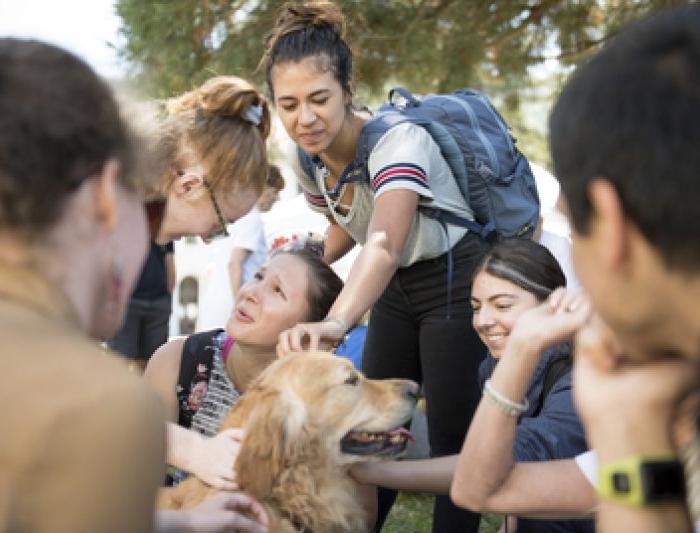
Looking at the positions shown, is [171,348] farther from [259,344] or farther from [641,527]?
[641,527]

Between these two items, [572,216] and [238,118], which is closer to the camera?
[572,216]

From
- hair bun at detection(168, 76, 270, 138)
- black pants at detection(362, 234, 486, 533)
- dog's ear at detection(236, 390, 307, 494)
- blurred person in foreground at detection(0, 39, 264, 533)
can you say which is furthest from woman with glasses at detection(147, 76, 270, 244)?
blurred person in foreground at detection(0, 39, 264, 533)

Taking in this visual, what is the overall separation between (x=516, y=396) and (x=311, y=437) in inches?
38.2

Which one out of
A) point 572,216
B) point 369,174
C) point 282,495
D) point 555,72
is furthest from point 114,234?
point 555,72

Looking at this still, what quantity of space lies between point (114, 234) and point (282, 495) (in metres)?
1.75

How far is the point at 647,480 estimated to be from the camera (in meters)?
1.42

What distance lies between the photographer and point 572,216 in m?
1.41

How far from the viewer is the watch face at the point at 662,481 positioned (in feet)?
4.58

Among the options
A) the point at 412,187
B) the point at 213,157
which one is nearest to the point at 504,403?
the point at 412,187

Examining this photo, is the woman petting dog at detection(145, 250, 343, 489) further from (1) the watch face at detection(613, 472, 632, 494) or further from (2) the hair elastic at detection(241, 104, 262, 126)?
(1) the watch face at detection(613, 472, 632, 494)

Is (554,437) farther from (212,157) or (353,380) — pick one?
(212,157)

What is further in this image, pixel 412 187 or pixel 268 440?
pixel 412 187

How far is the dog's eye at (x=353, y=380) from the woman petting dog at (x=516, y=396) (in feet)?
0.99

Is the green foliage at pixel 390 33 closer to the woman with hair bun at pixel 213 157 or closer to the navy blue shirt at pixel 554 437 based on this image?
the woman with hair bun at pixel 213 157
